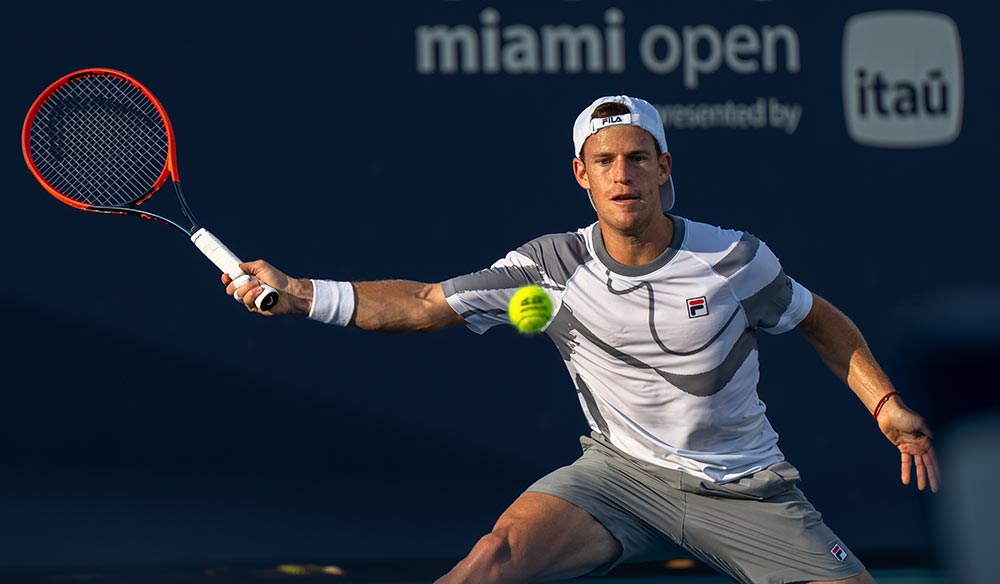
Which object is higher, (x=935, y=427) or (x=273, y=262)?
(x=273, y=262)

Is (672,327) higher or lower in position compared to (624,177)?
lower

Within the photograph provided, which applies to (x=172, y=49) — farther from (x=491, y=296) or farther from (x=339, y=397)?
(x=491, y=296)

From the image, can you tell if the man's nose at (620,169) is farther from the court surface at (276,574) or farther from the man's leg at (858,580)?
the court surface at (276,574)

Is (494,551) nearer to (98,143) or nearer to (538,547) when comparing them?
(538,547)

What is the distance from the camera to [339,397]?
541 cm

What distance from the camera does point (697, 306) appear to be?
144 inches

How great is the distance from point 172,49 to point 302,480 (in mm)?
1583

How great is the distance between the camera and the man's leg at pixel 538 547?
11.4 feet

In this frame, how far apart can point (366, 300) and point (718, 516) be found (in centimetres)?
100

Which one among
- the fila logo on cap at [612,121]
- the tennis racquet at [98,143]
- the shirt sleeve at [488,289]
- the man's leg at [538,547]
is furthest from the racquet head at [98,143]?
the man's leg at [538,547]

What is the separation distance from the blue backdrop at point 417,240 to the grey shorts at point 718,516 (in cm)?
170

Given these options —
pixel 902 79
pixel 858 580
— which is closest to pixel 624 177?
pixel 858 580

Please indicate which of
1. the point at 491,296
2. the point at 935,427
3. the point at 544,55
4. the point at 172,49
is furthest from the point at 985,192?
the point at 172,49

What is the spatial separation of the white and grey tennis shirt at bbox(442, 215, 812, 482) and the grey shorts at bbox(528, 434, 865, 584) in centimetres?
5
